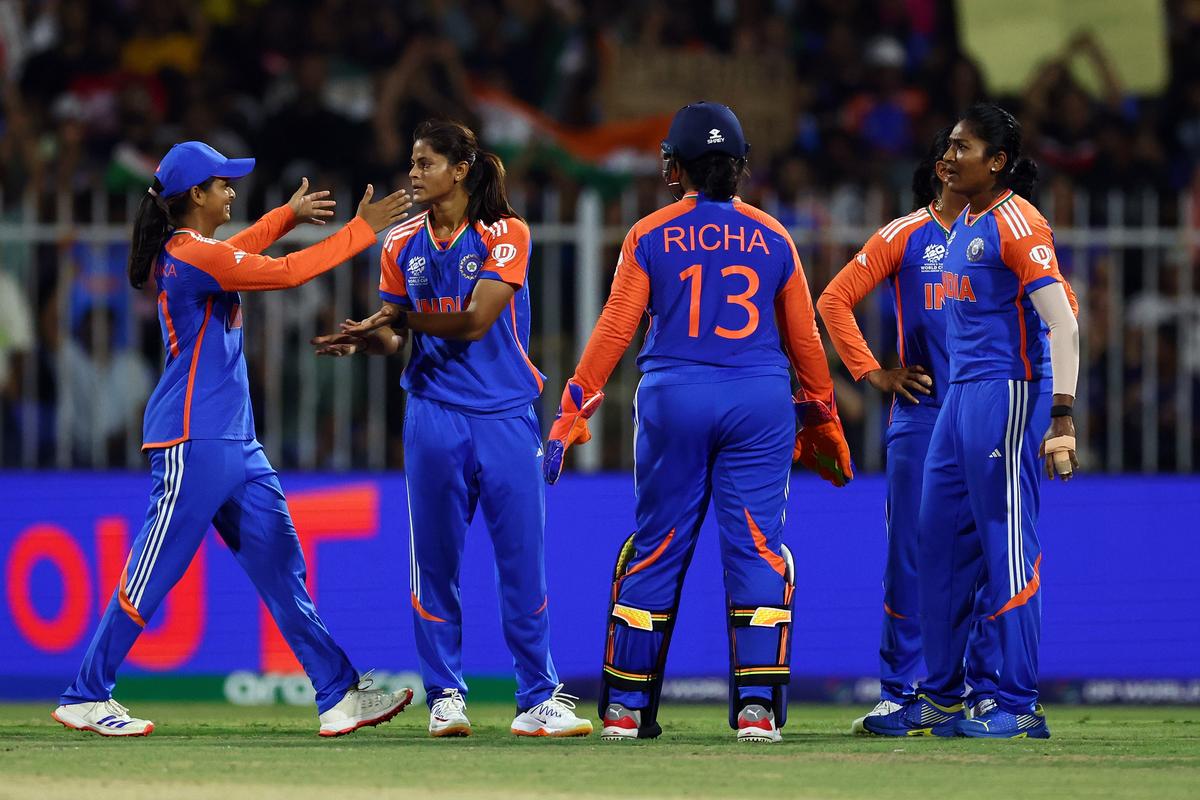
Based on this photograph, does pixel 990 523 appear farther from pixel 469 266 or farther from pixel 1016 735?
pixel 469 266

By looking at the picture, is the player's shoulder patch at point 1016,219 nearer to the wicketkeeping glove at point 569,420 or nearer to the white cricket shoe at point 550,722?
the wicketkeeping glove at point 569,420

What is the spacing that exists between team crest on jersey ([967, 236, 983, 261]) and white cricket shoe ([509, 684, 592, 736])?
2248 mm

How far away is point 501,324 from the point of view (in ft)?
24.5

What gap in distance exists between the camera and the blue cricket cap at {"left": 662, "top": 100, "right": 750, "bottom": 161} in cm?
709

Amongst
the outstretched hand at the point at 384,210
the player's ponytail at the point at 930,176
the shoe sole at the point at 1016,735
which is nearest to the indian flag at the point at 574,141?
the player's ponytail at the point at 930,176

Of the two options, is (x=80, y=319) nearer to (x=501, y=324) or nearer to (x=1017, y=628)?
(x=501, y=324)

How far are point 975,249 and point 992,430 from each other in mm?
680

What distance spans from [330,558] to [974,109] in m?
4.35

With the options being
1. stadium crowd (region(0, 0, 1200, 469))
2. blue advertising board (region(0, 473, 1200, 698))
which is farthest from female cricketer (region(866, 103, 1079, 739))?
stadium crowd (region(0, 0, 1200, 469))

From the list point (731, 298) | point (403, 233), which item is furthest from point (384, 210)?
point (731, 298)

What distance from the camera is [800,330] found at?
7227mm

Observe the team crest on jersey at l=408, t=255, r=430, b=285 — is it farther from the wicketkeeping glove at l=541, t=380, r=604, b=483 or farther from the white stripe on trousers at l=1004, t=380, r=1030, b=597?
the white stripe on trousers at l=1004, t=380, r=1030, b=597

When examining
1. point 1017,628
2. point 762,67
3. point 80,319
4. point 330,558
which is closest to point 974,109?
point 1017,628

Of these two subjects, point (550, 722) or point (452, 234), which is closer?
point (550, 722)
